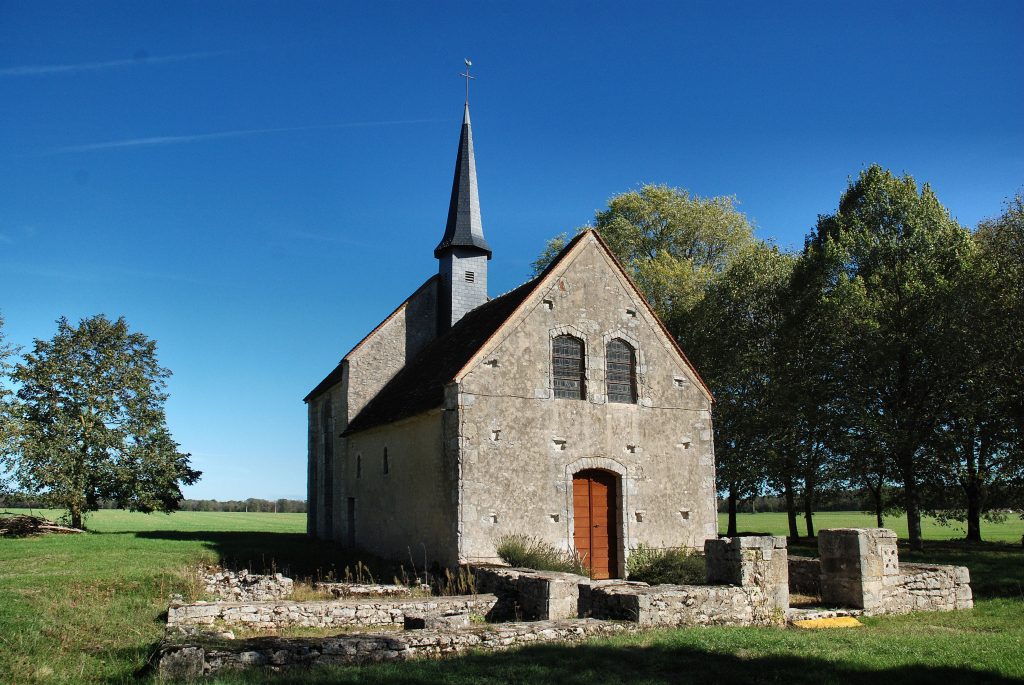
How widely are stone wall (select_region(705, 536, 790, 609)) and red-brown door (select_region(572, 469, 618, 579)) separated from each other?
5.13m

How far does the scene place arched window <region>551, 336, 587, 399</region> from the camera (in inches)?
734

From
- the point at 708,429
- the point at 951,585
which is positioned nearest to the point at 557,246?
the point at 708,429

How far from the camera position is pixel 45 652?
10.5 metres

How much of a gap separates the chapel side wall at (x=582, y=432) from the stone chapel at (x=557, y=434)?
0.03 meters

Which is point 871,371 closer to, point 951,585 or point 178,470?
point 951,585

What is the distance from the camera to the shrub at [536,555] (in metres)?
16.1

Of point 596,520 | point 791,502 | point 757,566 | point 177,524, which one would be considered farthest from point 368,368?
point 177,524

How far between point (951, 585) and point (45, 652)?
15.4 meters

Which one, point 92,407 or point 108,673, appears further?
point 92,407

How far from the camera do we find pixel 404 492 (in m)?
20.3

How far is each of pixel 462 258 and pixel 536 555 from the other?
12841 mm

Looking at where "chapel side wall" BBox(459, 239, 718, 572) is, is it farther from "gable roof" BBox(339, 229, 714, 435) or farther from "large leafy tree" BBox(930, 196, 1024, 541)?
"large leafy tree" BBox(930, 196, 1024, 541)

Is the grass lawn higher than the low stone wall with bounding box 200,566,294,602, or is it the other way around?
the grass lawn

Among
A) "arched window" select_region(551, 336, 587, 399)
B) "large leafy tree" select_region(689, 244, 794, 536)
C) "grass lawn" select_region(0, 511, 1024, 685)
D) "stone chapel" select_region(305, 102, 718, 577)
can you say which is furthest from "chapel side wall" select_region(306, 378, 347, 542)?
"large leafy tree" select_region(689, 244, 794, 536)
